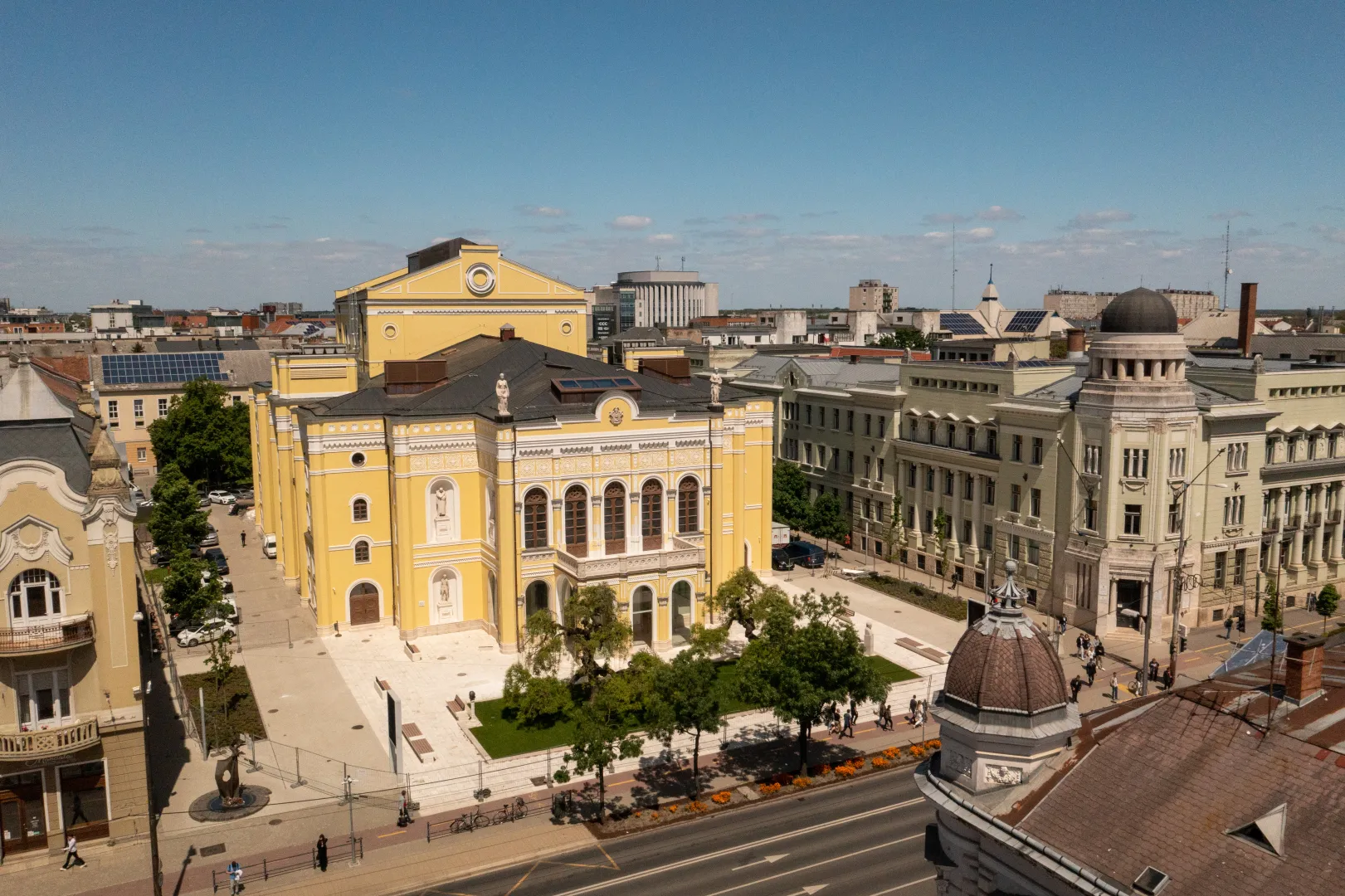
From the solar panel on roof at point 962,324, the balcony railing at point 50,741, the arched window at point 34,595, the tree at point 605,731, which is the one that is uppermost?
the solar panel on roof at point 962,324

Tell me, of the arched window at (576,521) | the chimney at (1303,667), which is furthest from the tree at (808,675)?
the arched window at (576,521)

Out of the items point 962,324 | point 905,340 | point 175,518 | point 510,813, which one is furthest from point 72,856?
point 962,324

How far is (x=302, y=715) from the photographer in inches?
1815

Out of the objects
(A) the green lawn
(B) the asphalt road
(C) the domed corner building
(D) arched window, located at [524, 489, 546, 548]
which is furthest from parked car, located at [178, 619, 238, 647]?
(C) the domed corner building

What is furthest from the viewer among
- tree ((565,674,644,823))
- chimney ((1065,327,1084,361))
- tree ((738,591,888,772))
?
chimney ((1065,327,1084,361))

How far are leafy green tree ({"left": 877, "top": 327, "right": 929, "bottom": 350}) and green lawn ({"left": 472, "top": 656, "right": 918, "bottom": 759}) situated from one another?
108 m

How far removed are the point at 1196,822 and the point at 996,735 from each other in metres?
4.19

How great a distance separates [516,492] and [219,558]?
1225 inches

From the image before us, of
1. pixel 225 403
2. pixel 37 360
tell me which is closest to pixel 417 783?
pixel 225 403

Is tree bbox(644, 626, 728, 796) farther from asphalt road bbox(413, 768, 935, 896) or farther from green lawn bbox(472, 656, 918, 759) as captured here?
asphalt road bbox(413, 768, 935, 896)

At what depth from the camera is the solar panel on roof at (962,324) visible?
160 m

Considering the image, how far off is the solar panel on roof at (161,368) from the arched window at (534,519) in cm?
6777

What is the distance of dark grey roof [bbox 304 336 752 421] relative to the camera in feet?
185

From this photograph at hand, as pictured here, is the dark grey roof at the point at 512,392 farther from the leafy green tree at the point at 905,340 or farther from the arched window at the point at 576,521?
the leafy green tree at the point at 905,340
